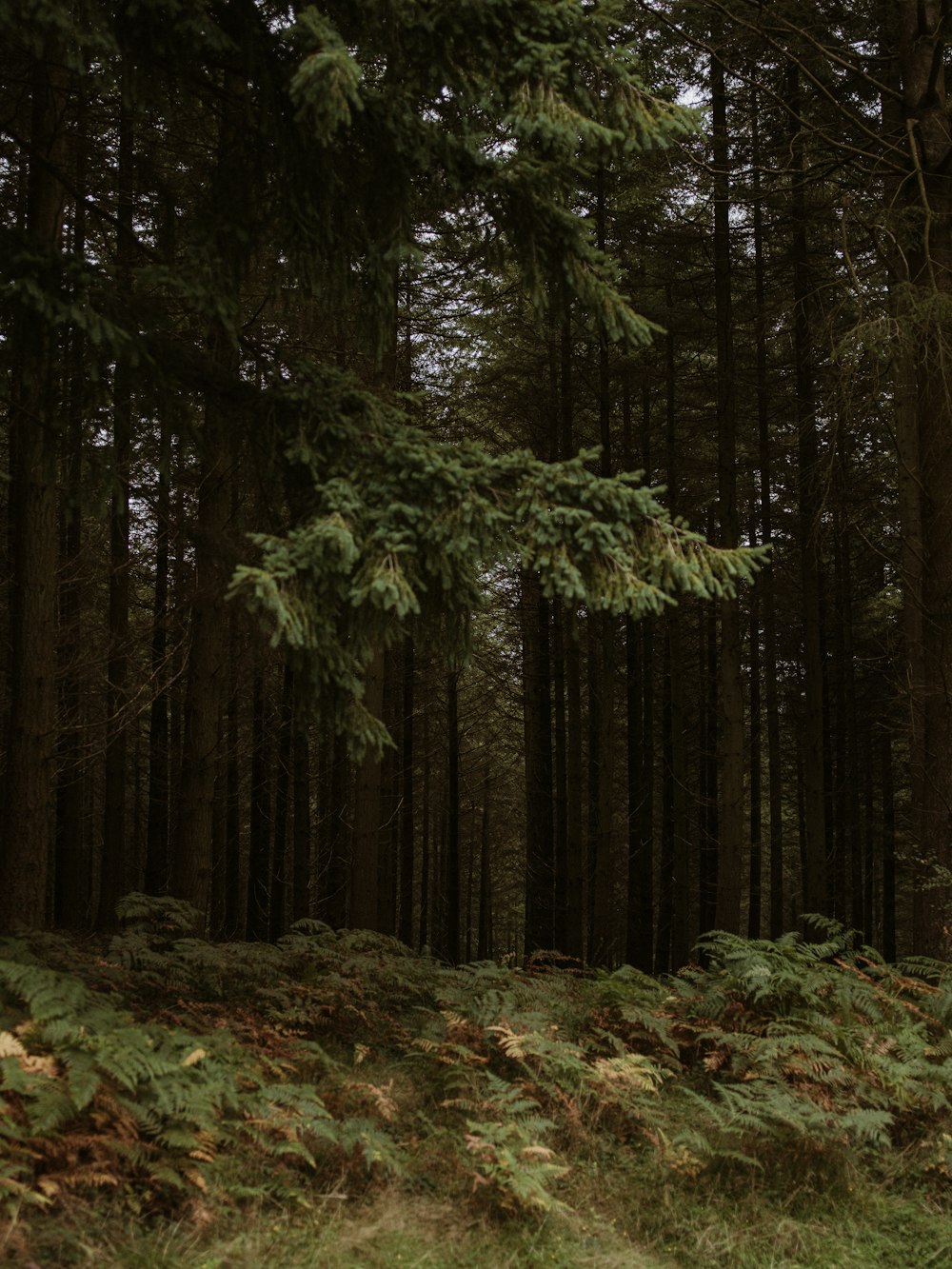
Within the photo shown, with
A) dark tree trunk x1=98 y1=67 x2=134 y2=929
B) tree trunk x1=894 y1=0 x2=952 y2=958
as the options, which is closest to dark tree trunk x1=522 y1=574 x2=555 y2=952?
dark tree trunk x1=98 y1=67 x2=134 y2=929

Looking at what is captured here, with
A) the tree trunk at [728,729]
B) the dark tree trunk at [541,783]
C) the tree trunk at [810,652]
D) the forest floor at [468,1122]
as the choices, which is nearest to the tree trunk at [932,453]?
the forest floor at [468,1122]

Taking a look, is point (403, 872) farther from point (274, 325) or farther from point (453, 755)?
point (274, 325)

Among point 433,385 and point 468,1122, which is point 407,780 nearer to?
point 433,385

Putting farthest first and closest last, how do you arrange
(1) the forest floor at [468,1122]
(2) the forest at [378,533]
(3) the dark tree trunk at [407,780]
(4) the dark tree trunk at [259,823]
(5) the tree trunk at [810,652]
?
1. (3) the dark tree trunk at [407,780]
2. (4) the dark tree trunk at [259,823]
3. (5) the tree trunk at [810,652]
4. (2) the forest at [378,533]
5. (1) the forest floor at [468,1122]

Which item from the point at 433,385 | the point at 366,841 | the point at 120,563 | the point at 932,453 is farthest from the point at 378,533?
the point at 433,385

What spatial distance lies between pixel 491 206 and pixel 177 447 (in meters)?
2.47

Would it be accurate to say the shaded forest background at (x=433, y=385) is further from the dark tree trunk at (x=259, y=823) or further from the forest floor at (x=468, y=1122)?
the forest floor at (x=468, y=1122)

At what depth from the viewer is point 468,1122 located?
438cm

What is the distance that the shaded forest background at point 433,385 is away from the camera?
5164mm

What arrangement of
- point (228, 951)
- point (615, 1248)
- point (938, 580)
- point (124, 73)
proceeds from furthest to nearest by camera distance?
point (938, 580), point (228, 951), point (124, 73), point (615, 1248)

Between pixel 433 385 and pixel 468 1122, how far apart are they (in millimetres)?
13651

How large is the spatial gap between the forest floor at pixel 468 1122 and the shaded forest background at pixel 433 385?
1.92 metres

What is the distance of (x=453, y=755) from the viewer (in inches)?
776

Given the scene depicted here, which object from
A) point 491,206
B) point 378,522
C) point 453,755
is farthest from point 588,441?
point 378,522
